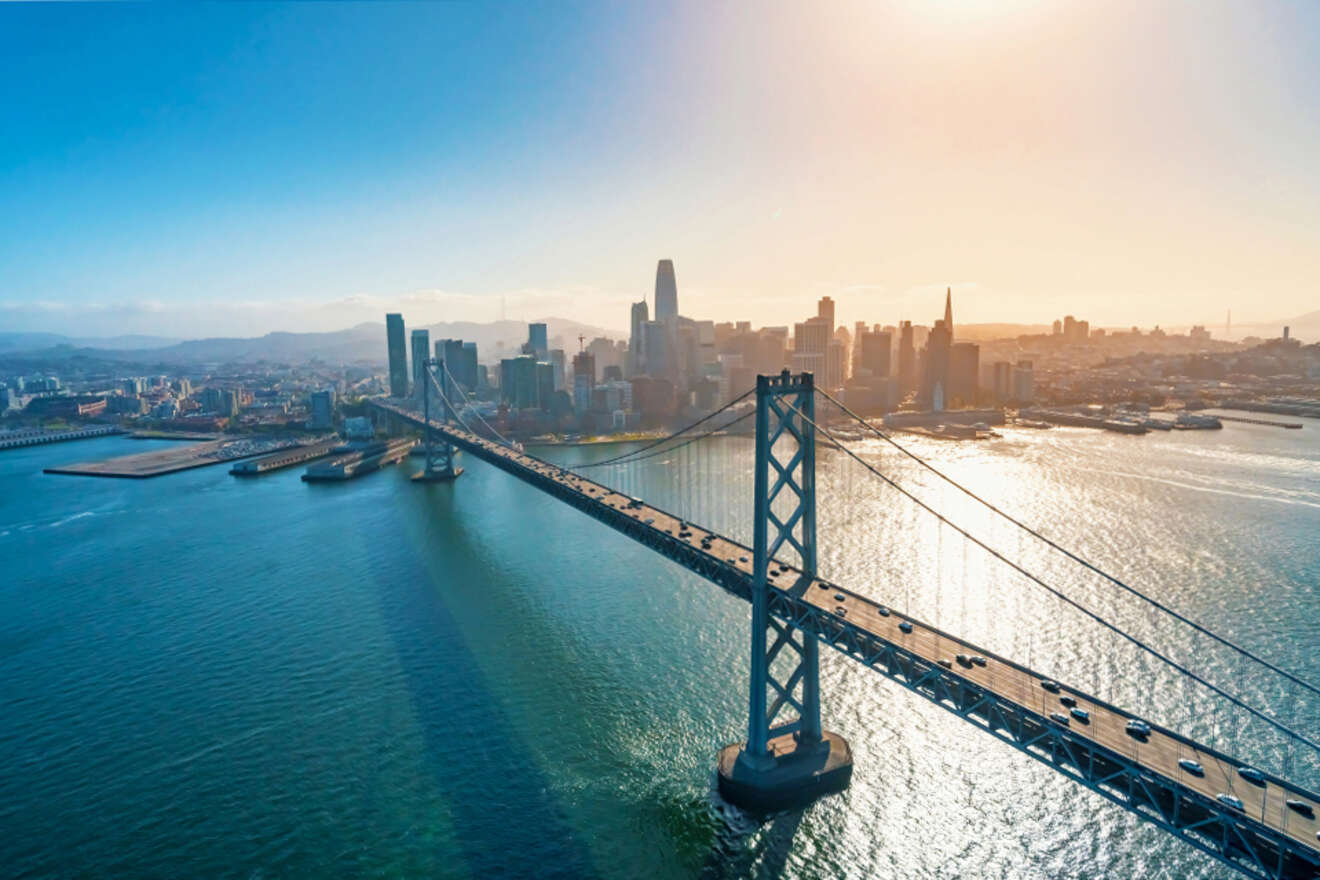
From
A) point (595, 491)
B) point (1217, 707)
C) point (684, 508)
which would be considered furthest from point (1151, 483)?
point (595, 491)

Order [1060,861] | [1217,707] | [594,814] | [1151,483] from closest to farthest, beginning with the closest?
[1060,861] → [594,814] → [1217,707] → [1151,483]

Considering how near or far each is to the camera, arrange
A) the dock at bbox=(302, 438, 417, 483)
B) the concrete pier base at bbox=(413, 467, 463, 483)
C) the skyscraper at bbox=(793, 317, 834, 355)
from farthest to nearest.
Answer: the skyscraper at bbox=(793, 317, 834, 355)
the dock at bbox=(302, 438, 417, 483)
the concrete pier base at bbox=(413, 467, 463, 483)

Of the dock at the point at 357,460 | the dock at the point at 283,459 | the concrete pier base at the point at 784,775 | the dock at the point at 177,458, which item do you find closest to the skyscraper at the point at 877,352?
the dock at the point at 357,460

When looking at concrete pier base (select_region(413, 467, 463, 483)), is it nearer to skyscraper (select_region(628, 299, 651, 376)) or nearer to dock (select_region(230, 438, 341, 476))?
dock (select_region(230, 438, 341, 476))

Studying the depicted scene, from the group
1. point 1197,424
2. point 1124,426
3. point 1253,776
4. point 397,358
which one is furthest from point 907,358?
point 1253,776

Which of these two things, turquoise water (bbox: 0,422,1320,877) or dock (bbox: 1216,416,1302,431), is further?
dock (bbox: 1216,416,1302,431)

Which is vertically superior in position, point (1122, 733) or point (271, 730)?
point (1122, 733)

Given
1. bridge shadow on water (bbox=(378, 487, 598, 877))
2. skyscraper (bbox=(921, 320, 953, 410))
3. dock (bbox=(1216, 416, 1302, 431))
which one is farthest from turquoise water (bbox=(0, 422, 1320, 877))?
skyscraper (bbox=(921, 320, 953, 410))

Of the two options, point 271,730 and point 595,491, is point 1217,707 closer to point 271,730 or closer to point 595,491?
point 595,491
